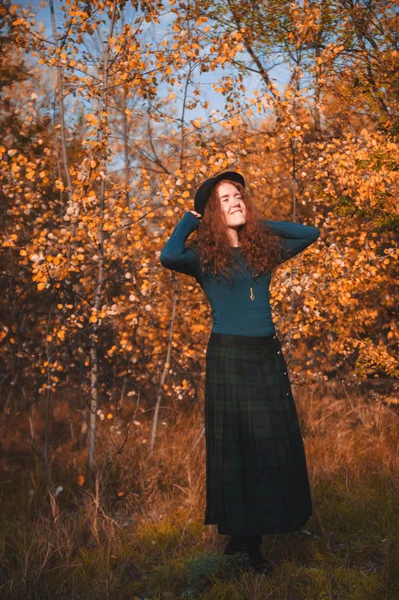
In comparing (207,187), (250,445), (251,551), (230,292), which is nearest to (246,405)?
(250,445)

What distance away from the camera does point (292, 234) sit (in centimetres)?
316

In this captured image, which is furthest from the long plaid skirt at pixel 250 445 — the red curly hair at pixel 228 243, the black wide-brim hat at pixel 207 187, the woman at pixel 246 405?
the black wide-brim hat at pixel 207 187

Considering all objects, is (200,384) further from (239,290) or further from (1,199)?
(239,290)

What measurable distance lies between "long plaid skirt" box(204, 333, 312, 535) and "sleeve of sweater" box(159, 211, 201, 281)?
378 millimetres

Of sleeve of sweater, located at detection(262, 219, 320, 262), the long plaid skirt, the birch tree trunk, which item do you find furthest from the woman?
the birch tree trunk

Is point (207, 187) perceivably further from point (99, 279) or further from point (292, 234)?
point (99, 279)

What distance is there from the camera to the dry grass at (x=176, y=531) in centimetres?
292

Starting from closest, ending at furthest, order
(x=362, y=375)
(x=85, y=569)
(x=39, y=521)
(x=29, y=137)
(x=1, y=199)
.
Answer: (x=85, y=569) < (x=39, y=521) < (x=362, y=375) < (x=1, y=199) < (x=29, y=137)

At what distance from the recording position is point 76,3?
13.0 ft

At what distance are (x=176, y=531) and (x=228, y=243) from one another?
5.89ft

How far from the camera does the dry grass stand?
2.92 meters

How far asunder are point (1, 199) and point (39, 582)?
11.9ft

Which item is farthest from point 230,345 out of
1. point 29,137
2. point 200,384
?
point 29,137

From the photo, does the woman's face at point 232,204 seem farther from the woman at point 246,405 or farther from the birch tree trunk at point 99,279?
the birch tree trunk at point 99,279
